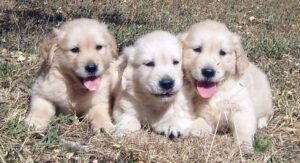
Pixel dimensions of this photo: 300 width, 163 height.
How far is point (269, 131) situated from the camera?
5.06 m

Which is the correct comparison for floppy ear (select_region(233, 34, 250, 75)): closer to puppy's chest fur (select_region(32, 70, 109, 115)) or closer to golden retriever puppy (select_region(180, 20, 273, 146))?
golden retriever puppy (select_region(180, 20, 273, 146))

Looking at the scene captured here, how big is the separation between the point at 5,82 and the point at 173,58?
5.76 ft

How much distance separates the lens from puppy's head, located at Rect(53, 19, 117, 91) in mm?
4834

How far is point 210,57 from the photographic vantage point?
472cm

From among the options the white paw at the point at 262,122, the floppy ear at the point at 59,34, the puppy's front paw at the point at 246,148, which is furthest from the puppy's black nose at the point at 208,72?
the floppy ear at the point at 59,34

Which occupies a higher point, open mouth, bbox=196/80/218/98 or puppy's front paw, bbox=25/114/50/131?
open mouth, bbox=196/80/218/98

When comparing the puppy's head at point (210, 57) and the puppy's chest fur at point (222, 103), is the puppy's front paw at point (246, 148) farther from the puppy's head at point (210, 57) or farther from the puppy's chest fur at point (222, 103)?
the puppy's head at point (210, 57)

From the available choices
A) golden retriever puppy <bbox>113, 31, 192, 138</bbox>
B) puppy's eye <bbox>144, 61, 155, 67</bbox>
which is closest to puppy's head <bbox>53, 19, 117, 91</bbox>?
golden retriever puppy <bbox>113, 31, 192, 138</bbox>

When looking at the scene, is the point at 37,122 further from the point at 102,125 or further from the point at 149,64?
the point at 149,64

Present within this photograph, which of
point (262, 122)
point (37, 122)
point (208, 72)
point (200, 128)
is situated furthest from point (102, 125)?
point (262, 122)

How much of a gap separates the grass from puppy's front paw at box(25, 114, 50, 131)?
0.06m

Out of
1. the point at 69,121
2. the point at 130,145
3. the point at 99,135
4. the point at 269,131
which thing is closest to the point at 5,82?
the point at 69,121

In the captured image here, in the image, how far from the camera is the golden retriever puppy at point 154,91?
4.65 m

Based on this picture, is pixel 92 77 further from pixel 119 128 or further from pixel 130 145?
pixel 130 145
